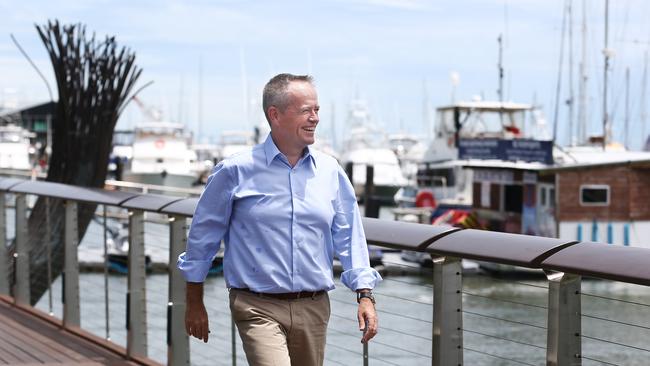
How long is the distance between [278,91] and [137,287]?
11.1ft

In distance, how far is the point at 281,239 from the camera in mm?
3771

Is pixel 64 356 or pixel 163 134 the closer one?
pixel 64 356

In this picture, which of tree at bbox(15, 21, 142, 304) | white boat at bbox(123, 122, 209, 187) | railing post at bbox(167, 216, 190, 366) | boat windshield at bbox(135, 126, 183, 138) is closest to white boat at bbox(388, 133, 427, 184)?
boat windshield at bbox(135, 126, 183, 138)

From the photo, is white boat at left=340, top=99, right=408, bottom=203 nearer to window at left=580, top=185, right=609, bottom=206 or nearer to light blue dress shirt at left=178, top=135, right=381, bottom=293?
window at left=580, top=185, right=609, bottom=206

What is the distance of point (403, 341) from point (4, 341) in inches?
520

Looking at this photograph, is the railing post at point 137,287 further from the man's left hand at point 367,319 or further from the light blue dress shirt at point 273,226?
the man's left hand at point 367,319

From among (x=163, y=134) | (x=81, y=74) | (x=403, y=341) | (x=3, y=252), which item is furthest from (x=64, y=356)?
(x=163, y=134)

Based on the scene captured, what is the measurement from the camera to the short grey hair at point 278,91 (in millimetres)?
3711

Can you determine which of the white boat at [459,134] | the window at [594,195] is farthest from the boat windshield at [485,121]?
the window at [594,195]

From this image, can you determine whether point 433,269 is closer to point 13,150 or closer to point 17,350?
point 17,350

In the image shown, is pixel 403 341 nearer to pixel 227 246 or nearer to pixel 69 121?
pixel 69 121

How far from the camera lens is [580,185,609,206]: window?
102 ft

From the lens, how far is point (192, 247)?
3869mm

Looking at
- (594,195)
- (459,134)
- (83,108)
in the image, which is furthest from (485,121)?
(83,108)
